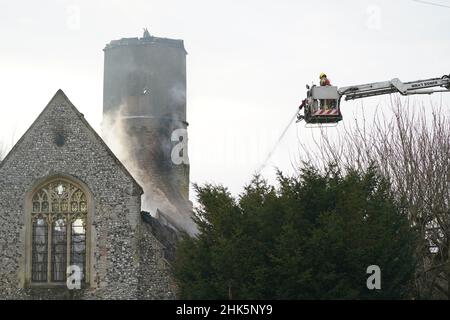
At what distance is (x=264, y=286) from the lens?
2928cm

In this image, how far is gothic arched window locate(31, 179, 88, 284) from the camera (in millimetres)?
33938

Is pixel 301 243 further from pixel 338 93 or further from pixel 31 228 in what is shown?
pixel 31 228

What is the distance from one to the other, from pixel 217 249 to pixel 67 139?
733 cm

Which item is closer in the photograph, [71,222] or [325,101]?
[325,101]

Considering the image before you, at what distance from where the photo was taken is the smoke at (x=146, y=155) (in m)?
50.8

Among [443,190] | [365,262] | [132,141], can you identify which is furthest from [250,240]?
[132,141]

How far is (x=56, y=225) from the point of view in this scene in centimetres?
3425

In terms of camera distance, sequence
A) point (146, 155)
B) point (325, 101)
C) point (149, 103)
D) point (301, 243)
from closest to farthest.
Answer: point (301, 243), point (325, 101), point (146, 155), point (149, 103)

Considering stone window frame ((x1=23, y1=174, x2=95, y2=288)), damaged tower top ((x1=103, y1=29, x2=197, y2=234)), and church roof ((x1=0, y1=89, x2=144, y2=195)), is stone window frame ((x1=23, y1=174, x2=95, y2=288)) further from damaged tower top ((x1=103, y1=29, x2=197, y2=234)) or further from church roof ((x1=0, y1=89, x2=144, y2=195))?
damaged tower top ((x1=103, y1=29, x2=197, y2=234))

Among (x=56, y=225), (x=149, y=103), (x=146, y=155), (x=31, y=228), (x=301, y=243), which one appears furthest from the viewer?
(x=149, y=103)

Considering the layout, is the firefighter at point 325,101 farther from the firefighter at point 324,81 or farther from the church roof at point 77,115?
A: the church roof at point 77,115

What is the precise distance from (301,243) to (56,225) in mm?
9249

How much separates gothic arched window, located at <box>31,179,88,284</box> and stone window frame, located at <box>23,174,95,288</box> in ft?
0.32

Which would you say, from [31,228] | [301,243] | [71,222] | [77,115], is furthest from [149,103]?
[301,243]
